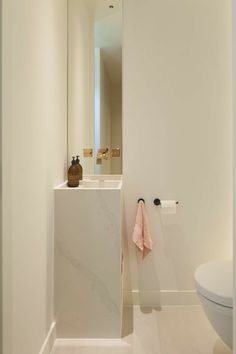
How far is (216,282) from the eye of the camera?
1.51 m

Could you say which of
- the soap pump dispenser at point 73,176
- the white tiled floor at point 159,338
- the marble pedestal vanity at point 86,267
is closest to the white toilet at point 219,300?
the white tiled floor at point 159,338

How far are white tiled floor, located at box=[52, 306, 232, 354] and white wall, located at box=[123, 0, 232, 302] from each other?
8.2 inches

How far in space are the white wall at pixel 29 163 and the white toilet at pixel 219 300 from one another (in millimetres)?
843

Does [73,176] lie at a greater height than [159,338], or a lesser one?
greater

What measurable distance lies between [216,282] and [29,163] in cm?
112

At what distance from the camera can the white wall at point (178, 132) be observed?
85.0 inches

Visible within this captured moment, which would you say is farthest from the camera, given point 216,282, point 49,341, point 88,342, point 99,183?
point 99,183

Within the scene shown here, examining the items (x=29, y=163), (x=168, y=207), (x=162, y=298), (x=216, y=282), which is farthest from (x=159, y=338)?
(x=29, y=163)

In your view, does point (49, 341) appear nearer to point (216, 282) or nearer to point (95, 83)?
point (216, 282)

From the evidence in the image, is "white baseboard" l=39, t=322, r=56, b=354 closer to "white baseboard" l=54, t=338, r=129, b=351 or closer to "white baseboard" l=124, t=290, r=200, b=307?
"white baseboard" l=54, t=338, r=129, b=351

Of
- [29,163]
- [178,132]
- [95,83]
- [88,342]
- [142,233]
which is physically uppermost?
[95,83]

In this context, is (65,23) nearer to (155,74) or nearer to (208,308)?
(155,74)

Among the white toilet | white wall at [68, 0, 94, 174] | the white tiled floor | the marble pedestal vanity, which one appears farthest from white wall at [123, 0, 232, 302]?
the white toilet

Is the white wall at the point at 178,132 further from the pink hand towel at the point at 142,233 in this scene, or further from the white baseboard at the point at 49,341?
the white baseboard at the point at 49,341
